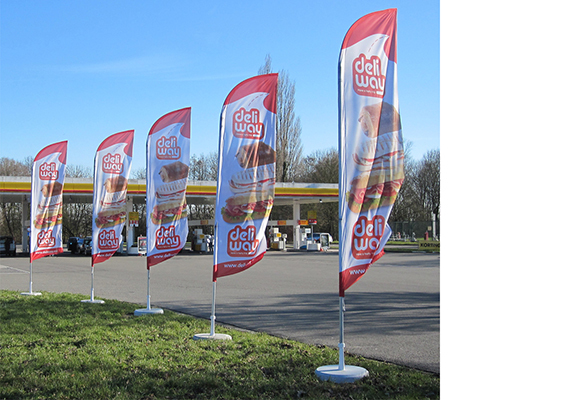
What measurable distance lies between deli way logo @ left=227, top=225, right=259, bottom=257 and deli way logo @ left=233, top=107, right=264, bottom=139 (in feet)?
4.32

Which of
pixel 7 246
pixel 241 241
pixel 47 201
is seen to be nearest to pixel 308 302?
pixel 241 241

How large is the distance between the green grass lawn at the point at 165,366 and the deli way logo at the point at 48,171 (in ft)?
17.5

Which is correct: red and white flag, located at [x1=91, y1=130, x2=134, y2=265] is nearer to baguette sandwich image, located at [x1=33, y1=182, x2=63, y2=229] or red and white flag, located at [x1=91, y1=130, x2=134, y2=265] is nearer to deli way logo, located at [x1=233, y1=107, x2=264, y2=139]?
baguette sandwich image, located at [x1=33, y1=182, x2=63, y2=229]

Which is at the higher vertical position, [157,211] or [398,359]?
[157,211]

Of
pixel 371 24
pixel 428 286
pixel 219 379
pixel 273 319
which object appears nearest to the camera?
pixel 219 379

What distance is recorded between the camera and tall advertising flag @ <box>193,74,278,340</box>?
7.78 metres

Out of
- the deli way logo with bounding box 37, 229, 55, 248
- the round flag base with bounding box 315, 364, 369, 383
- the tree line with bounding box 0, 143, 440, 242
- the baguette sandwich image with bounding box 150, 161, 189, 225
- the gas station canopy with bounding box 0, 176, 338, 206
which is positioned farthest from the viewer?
the tree line with bounding box 0, 143, 440, 242

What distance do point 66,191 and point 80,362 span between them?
32647mm

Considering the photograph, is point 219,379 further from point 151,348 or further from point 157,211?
point 157,211

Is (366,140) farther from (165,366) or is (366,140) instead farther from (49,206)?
(49,206)

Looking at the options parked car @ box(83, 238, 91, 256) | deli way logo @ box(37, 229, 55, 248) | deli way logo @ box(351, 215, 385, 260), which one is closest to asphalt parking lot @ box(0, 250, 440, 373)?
deli way logo @ box(351, 215, 385, 260)
